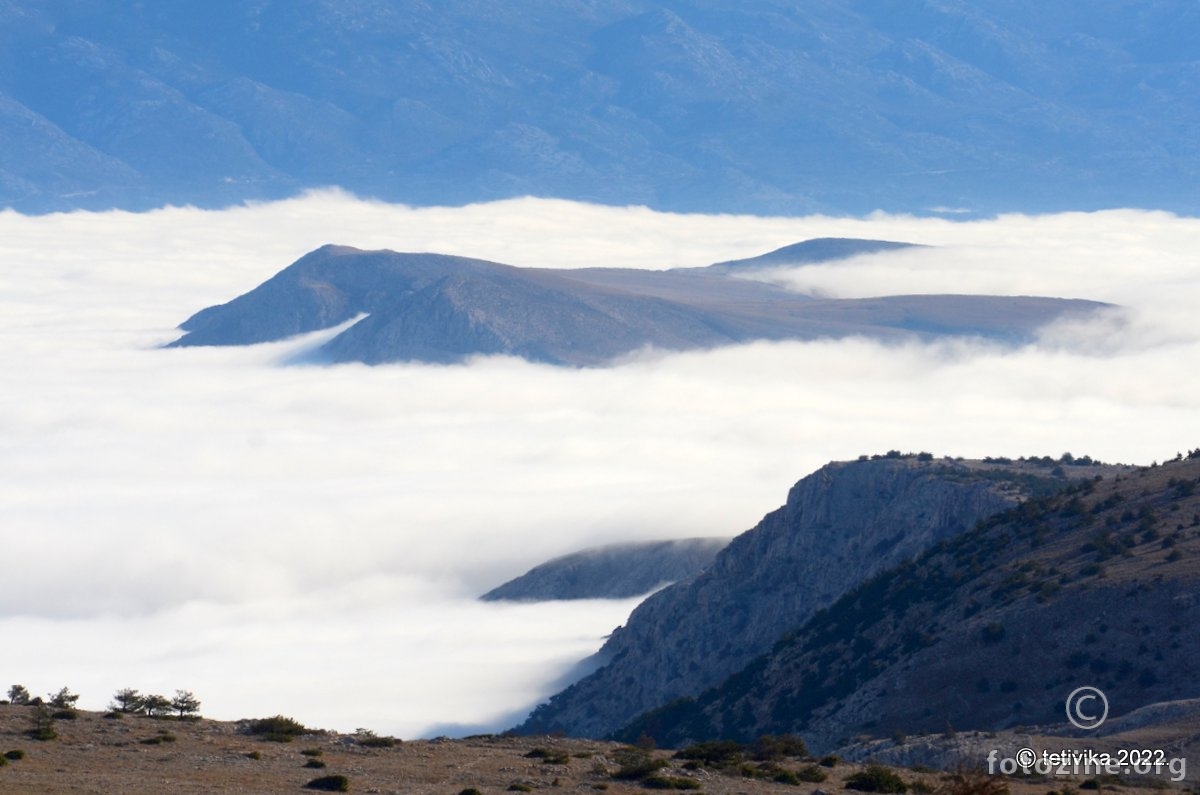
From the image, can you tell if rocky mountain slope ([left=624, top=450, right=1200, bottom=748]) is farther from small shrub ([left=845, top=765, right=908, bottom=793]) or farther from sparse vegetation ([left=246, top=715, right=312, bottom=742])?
sparse vegetation ([left=246, top=715, right=312, bottom=742])

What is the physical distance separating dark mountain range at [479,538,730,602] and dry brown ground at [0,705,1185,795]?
75.9m

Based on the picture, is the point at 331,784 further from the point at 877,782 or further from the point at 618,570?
the point at 618,570

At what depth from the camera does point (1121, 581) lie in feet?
173

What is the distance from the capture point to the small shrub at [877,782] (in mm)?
33656

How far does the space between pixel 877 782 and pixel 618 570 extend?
3370 inches

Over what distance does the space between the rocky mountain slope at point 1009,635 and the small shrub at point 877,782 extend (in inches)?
362

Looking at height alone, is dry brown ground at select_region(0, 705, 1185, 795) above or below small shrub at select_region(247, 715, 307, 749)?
below

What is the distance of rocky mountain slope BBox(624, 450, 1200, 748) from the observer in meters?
49.2

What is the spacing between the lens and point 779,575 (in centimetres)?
8344

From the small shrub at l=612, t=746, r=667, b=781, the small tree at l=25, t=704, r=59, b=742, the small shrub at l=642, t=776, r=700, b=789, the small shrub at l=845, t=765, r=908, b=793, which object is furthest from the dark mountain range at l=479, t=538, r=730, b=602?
the small shrub at l=642, t=776, r=700, b=789

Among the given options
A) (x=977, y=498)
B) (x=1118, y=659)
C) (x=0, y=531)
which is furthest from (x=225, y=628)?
(x=1118, y=659)

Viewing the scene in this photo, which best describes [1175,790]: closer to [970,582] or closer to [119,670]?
[970,582]

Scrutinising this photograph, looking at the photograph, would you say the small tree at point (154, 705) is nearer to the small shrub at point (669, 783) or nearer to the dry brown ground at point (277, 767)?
the dry brown ground at point (277, 767)

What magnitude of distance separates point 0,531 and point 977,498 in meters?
138
